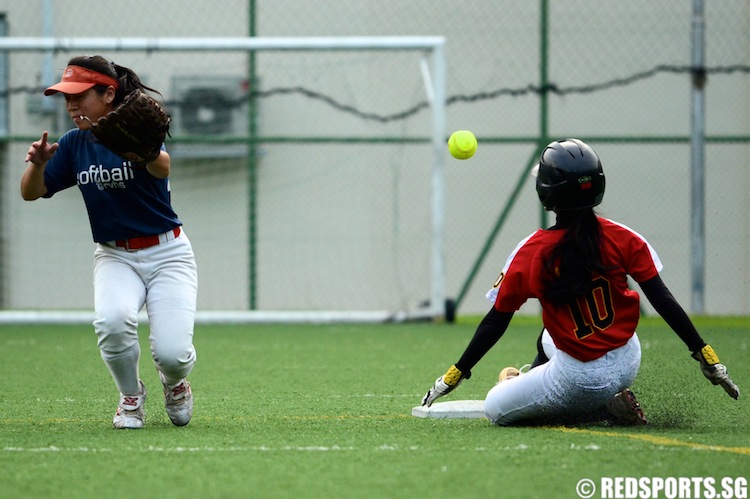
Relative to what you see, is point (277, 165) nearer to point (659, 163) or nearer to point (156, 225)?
point (659, 163)

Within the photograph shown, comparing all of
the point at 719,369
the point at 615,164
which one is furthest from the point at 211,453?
the point at 615,164

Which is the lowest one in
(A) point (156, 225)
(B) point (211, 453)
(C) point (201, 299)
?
(C) point (201, 299)

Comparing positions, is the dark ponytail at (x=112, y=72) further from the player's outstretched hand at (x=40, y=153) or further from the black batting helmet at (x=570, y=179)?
Answer: the black batting helmet at (x=570, y=179)

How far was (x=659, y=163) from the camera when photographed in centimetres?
1299

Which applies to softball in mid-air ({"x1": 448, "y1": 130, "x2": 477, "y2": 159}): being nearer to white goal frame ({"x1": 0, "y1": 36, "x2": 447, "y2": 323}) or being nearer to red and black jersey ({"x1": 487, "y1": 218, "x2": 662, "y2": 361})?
red and black jersey ({"x1": 487, "y1": 218, "x2": 662, "y2": 361})

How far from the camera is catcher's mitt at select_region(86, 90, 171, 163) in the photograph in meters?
4.63

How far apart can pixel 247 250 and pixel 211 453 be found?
8.58m

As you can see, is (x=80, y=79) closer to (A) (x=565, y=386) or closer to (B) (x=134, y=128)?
(B) (x=134, y=128)

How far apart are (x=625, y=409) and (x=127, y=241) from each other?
7.69 ft

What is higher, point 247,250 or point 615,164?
point 615,164

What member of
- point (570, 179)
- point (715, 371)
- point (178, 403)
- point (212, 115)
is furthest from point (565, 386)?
point (212, 115)

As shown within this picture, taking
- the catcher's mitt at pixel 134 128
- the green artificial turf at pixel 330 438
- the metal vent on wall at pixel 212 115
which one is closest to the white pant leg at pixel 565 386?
the green artificial turf at pixel 330 438

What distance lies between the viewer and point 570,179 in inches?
182

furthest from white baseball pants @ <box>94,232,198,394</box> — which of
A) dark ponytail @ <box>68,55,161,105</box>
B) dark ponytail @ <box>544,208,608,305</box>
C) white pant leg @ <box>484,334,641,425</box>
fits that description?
dark ponytail @ <box>544,208,608,305</box>
